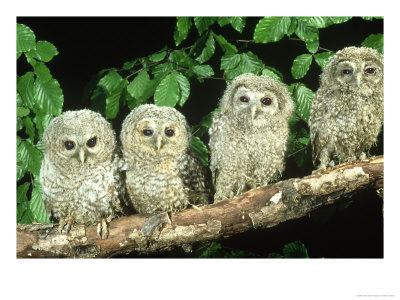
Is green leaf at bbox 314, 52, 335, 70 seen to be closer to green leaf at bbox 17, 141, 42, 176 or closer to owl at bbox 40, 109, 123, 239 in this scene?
owl at bbox 40, 109, 123, 239

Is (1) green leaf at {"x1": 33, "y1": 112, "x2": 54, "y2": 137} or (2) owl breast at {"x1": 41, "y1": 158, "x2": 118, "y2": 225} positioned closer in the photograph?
(2) owl breast at {"x1": 41, "y1": 158, "x2": 118, "y2": 225}

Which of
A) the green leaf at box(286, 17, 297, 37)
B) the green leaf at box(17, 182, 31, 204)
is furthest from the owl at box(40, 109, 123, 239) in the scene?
the green leaf at box(286, 17, 297, 37)

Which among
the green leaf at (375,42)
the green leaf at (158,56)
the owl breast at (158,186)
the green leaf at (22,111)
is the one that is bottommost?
the owl breast at (158,186)

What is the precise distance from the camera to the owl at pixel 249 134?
2.21 m

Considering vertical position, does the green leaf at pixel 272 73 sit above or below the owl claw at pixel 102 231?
above

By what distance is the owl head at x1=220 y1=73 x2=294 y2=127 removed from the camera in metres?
2.19

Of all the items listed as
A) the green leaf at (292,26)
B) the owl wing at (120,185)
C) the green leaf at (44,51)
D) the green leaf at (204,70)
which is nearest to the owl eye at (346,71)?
the green leaf at (292,26)

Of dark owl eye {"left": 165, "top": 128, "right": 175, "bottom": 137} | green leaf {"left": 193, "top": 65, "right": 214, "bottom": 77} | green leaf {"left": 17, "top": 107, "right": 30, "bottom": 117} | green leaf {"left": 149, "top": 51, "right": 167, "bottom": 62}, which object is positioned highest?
green leaf {"left": 149, "top": 51, "right": 167, "bottom": 62}

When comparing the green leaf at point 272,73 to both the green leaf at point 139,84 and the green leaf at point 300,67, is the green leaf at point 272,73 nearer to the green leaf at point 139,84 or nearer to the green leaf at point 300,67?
the green leaf at point 300,67

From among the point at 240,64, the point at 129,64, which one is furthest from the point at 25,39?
the point at 240,64

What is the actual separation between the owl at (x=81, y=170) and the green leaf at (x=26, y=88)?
0.93ft

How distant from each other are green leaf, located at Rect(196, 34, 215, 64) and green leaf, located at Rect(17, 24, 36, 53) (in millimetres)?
858

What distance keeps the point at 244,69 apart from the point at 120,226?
1.01 m

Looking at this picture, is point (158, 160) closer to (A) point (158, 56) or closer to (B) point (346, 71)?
(A) point (158, 56)
